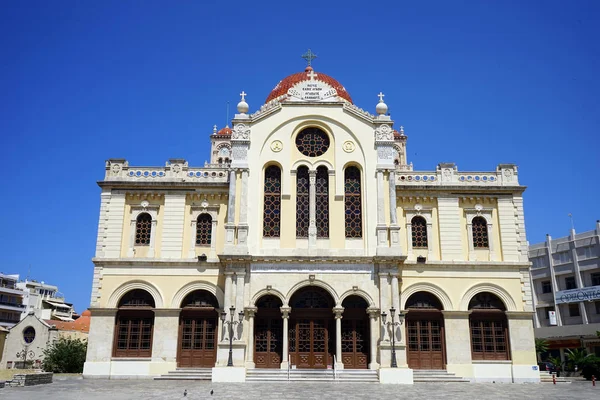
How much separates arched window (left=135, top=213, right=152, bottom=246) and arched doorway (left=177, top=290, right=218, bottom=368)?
146 inches

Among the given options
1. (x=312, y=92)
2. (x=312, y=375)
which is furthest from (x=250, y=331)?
(x=312, y=92)

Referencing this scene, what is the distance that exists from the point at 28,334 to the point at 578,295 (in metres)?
45.3

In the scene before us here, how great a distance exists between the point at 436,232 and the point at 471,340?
5510 millimetres

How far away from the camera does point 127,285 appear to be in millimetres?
25938

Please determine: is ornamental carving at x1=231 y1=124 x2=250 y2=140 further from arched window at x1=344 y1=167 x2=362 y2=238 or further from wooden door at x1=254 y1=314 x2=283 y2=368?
wooden door at x1=254 y1=314 x2=283 y2=368

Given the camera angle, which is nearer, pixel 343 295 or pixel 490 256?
pixel 343 295

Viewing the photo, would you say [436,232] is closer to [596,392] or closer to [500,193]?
[500,193]

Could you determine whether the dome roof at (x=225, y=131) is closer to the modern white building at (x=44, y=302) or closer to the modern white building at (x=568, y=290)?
the modern white building at (x=568, y=290)

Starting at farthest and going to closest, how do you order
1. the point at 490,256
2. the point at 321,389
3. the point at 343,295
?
the point at 490,256 → the point at 343,295 → the point at 321,389

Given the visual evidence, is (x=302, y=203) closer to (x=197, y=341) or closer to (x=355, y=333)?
(x=355, y=333)

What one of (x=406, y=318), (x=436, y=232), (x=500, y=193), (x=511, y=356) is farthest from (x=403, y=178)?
(x=511, y=356)

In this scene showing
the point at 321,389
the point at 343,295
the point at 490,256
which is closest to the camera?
the point at 321,389

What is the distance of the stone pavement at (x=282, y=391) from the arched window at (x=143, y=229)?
22.5ft

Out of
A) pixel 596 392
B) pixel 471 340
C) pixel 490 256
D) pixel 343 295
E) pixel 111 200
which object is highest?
pixel 111 200
